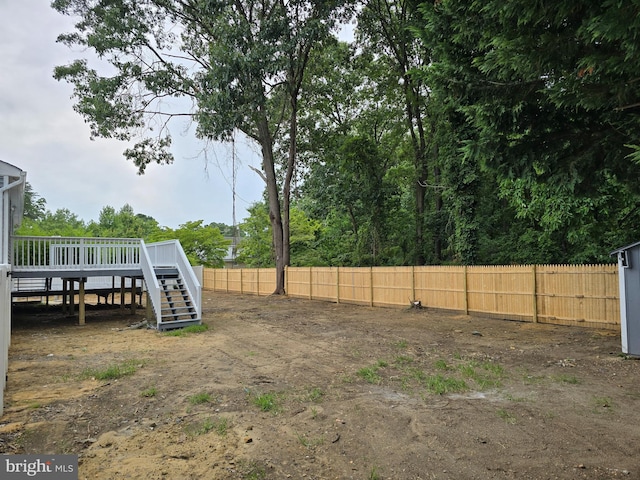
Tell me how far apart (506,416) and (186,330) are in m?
7.60

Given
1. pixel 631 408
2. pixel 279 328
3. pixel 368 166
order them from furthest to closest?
pixel 368 166
pixel 279 328
pixel 631 408

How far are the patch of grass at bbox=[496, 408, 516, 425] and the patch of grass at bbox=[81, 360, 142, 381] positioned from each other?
5.08 metres

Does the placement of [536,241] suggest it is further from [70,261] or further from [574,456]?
[70,261]

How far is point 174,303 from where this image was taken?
10422 millimetres

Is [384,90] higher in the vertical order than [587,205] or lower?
higher

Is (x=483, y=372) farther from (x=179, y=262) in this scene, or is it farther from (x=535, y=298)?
(x=179, y=262)

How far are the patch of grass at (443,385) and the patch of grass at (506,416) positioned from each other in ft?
2.47

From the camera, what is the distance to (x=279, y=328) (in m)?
10.0

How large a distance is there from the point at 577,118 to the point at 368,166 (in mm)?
15105

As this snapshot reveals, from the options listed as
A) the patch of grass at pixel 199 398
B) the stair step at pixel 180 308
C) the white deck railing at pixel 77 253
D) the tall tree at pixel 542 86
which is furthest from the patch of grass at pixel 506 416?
the white deck railing at pixel 77 253

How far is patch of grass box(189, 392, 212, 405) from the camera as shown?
443 cm

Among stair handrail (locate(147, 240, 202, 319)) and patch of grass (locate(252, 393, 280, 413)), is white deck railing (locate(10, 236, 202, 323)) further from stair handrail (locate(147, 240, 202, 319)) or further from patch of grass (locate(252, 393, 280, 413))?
patch of grass (locate(252, 393, 280, 413))

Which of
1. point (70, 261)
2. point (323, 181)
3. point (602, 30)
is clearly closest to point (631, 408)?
point (602, 30)
